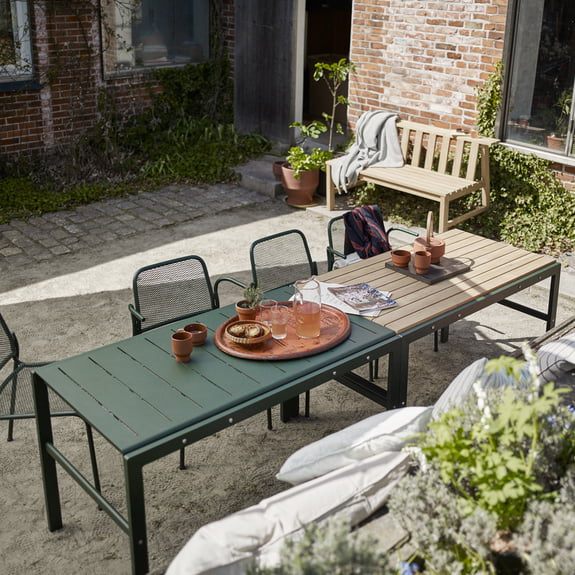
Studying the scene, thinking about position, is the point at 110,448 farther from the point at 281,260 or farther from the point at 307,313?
the point at 281,260

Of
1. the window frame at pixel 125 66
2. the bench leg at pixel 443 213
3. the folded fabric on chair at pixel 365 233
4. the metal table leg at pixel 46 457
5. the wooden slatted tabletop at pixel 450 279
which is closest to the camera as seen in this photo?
the metal table leg at pixel 46 457

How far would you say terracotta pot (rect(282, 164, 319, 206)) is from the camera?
329 inches

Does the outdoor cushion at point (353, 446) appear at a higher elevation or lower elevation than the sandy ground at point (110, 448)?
higher

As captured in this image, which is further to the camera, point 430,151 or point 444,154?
point 430,151

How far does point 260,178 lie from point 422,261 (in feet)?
14.6

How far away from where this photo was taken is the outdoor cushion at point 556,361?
4.08 meters

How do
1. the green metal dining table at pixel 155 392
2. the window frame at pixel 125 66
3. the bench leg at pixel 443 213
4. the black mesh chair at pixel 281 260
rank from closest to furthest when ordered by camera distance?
the green metal dining table at pixel 155 392, the black mesh chair at pixel 281 260, the bench leg at pixel 443 213, the window frame at pixel 125 66

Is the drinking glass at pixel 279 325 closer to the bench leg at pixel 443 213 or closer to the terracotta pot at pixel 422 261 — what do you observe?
the terracotta pot at pixel 422 261

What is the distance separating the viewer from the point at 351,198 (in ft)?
28.3

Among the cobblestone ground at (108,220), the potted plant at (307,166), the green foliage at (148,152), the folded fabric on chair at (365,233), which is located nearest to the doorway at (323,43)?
the green foliage at (148,152)

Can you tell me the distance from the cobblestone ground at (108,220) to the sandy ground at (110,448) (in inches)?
11.3

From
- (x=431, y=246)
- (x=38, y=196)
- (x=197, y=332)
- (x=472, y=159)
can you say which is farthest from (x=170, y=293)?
(x=38, y=196)

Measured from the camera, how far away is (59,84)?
9.42 meters

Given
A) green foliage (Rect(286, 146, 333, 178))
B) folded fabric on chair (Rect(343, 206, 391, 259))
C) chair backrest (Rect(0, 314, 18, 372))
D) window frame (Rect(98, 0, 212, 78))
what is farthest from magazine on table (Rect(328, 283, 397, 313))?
window frame (Rect(98, 0, 212, 78))
